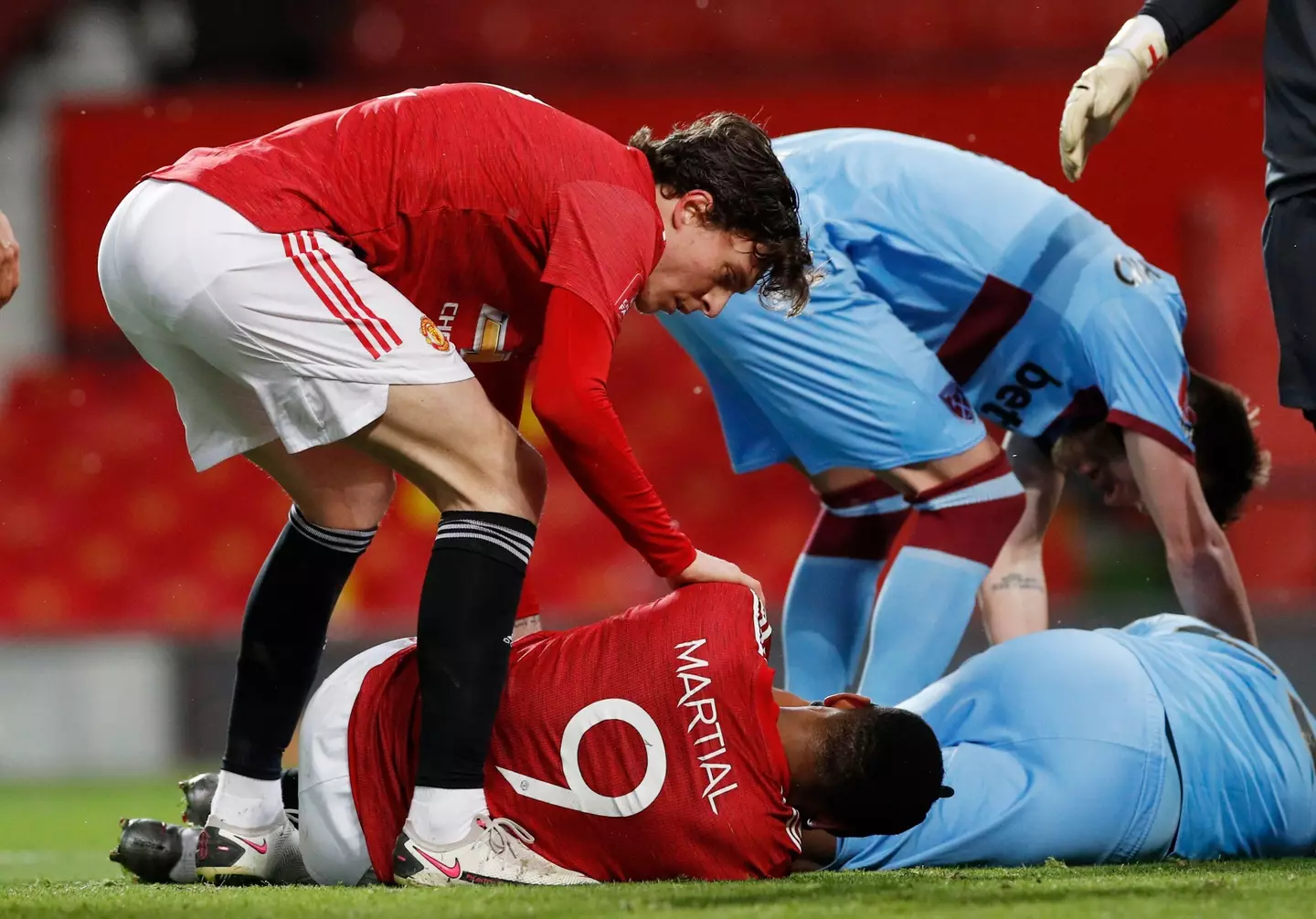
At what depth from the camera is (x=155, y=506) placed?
6805mm

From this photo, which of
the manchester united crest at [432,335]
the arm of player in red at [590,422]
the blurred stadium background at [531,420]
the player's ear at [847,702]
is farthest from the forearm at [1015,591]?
the blurred stadium background at [531,420]

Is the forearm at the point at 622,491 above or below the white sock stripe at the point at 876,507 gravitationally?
above

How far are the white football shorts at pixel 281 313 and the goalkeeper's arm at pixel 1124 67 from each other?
112cm

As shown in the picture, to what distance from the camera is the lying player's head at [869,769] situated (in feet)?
6.67

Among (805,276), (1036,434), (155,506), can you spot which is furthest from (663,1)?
(805,276)

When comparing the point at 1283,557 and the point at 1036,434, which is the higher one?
the point at 1036,434

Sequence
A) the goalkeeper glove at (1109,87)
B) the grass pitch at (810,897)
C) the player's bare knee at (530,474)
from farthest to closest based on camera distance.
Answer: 1. the goalkeeper glove at (1109,87)
2. the player's bare knee at (530,474)
3. the grass pitch at (810,897)

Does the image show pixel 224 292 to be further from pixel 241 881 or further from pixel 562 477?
pixel 562 477

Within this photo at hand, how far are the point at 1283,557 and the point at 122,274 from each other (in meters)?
5.40

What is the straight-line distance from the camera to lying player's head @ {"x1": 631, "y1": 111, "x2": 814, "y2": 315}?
7.70ft

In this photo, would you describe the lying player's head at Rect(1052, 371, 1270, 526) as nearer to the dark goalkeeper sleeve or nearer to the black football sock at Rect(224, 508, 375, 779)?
the dark goalkeeper sleeve

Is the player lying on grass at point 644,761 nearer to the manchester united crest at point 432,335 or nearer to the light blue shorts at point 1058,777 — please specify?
the light blue shorts at point 1058,777

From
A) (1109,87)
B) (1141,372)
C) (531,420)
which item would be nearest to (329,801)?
(1109,87)

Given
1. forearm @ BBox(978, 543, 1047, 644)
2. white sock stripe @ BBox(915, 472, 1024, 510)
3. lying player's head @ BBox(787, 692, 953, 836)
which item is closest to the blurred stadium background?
forearm @ BBox(978, 543, 1047, 644)
